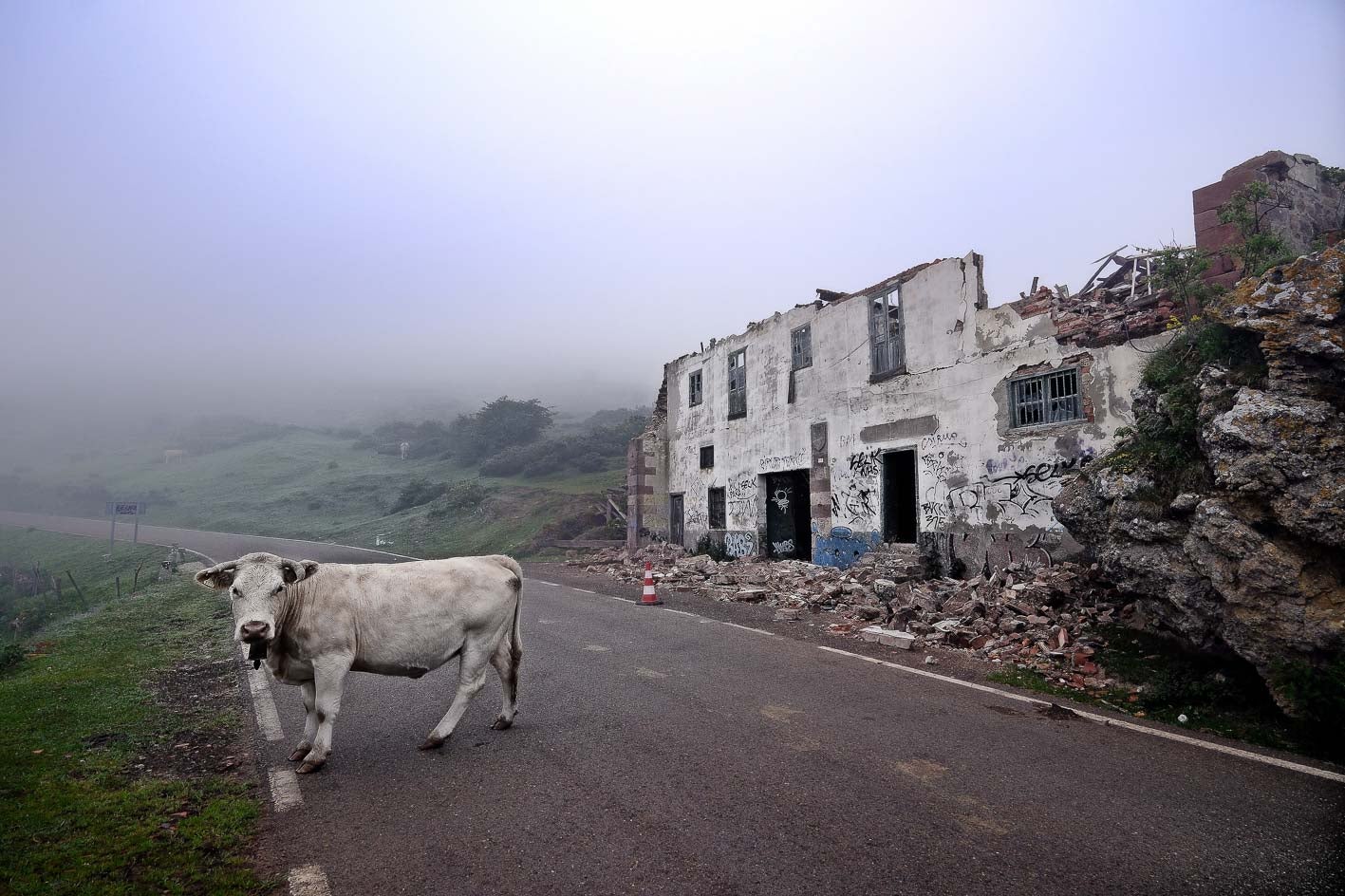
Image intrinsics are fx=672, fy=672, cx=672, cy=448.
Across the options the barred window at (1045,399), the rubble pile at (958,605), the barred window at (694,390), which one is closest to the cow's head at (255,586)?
the rubble pile at (958,605)

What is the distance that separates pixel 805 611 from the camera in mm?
12023

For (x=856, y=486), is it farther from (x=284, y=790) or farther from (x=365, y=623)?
(x=284, y=790)

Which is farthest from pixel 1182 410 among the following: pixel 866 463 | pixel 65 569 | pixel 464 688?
pixel 65 569

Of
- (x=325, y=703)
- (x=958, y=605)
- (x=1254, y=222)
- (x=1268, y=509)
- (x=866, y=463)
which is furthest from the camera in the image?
(x=866, y=463)

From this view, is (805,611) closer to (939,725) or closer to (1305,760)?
(939,725)

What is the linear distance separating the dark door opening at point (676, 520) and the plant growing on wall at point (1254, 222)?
56.4ft

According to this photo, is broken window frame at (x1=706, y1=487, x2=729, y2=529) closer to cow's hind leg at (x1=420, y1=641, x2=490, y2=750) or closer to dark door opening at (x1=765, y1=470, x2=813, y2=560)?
dark door opening at (x1=765, y1=470, x2=813, y2=560)

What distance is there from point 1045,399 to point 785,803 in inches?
460

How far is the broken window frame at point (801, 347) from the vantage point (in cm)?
1912

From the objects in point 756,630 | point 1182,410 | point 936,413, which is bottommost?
point 756,630

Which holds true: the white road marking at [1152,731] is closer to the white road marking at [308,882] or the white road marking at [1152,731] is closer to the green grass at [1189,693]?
the green grass at [1189,693]

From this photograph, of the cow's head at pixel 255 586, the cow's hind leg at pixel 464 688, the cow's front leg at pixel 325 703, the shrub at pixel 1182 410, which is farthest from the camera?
the shrub at pixel 1182 410

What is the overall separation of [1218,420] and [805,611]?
6975 millimetres

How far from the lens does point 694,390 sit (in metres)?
24.5
